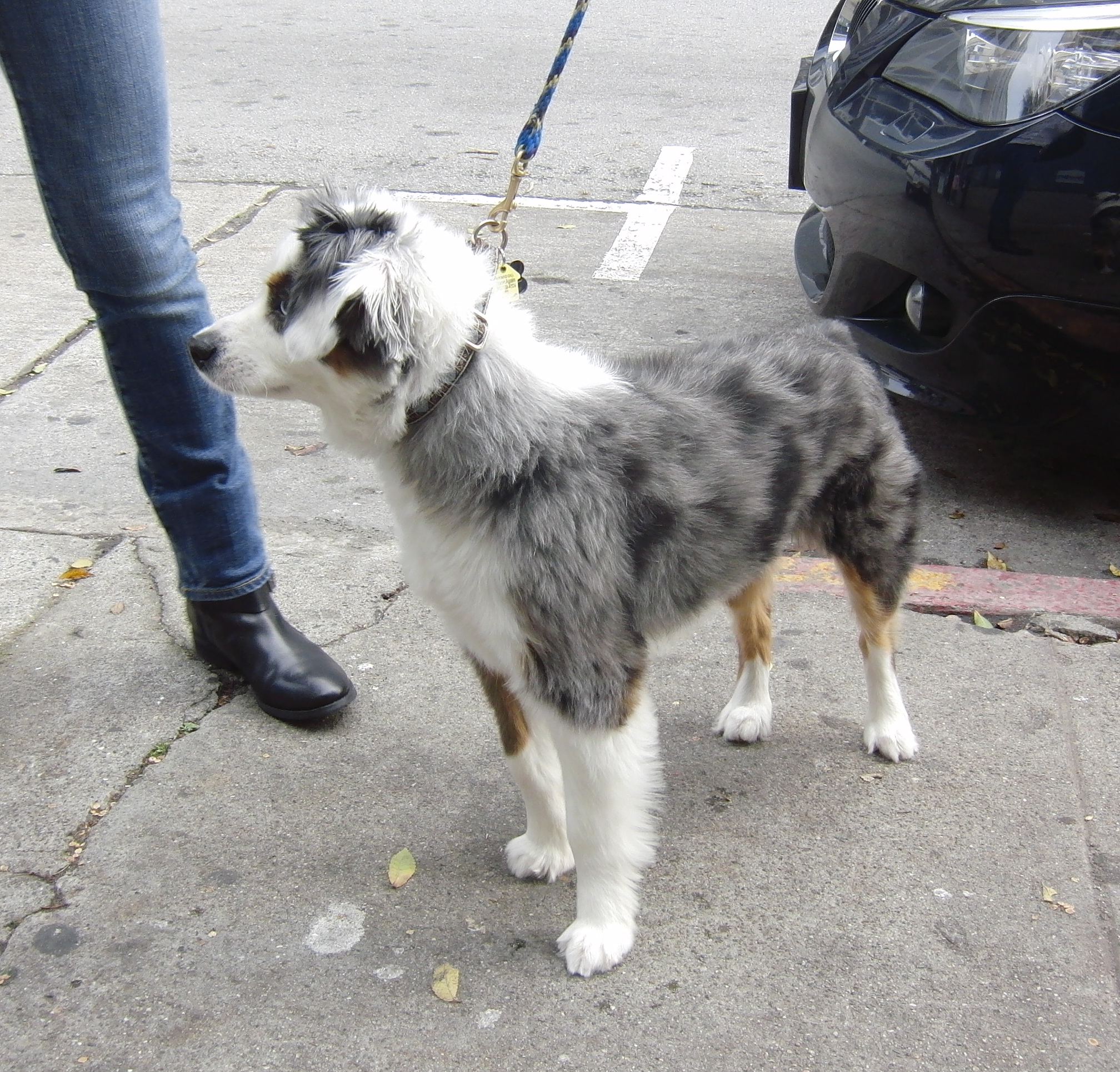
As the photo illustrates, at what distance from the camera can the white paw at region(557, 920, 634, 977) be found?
7.70 ft

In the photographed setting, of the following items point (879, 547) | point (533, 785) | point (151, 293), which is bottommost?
point (533, 785)

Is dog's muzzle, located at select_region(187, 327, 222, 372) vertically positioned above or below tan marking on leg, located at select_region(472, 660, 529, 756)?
above

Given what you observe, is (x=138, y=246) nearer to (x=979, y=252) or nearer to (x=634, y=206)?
(x=979, y=252)

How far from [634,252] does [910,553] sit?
372cm

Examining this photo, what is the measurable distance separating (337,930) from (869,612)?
1.49 meters

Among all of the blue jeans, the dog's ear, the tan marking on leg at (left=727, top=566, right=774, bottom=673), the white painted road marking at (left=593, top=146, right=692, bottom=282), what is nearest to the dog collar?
the dog's ear

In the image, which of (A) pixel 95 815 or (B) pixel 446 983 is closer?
(B) pixel 446 983

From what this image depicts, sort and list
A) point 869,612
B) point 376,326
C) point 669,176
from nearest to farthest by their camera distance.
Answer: point 376,326 < point 869,612 < point 669,176

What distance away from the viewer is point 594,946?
237cm

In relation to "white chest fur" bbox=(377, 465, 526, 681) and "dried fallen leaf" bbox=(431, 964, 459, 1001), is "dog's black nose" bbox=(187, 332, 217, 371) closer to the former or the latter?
"white chest fur" bbox=(377, 465, 526, 681)

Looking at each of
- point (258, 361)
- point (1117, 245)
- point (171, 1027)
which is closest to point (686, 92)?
point (1117, 245)

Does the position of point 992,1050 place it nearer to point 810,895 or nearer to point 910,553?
point 810,895

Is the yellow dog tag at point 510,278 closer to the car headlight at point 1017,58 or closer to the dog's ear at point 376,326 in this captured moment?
the dog's ear at point 376,326

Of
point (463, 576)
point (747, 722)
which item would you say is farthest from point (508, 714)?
point (747, 722)
